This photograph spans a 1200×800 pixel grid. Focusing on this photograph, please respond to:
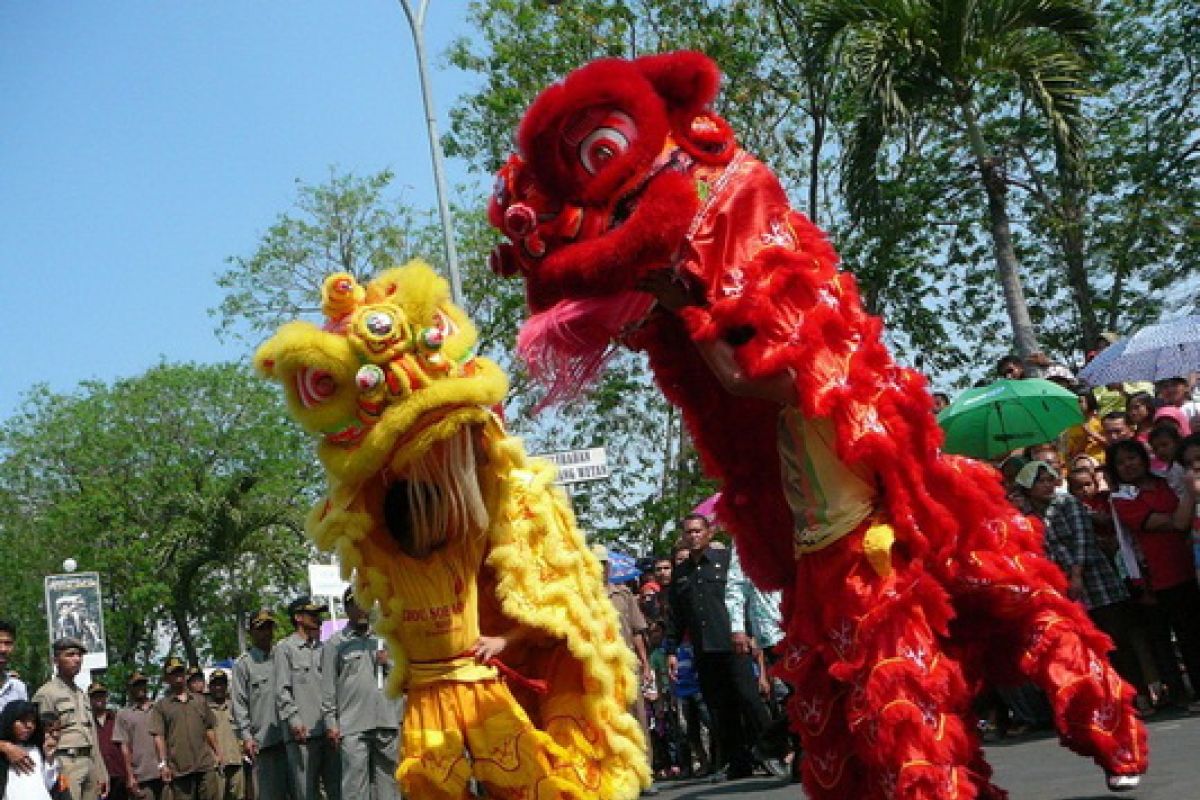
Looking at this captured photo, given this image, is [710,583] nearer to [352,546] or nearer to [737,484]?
[352,546]

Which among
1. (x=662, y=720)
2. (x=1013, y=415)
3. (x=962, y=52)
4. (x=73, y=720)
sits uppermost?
(x=962, y=52)

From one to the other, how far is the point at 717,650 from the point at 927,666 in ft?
22.7

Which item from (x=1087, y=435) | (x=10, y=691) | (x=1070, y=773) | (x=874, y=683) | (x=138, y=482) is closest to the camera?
(x=874, y=683)

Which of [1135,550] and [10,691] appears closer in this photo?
[1135,550]

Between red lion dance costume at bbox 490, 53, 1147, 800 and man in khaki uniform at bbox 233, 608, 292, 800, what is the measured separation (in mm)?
8604

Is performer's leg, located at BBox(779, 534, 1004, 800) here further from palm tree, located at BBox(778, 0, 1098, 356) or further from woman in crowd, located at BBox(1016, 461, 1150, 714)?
palm tree, located at BBox(778, 0, 1098, 356)

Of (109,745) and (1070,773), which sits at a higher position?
(109,745)

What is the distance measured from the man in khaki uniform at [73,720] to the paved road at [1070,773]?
536 centimetres

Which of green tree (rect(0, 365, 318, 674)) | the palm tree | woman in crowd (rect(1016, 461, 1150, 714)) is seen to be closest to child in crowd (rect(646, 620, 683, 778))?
the palm tree

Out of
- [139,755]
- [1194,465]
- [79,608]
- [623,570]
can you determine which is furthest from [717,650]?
[79,608]

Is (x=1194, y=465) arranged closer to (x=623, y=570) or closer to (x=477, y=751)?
(x=477, y=751)

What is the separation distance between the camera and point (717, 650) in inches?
434

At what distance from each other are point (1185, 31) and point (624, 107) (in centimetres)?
2017

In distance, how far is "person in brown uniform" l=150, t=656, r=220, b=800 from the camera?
1617 cm
